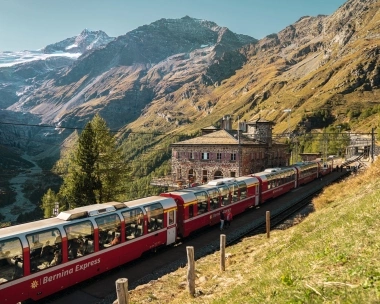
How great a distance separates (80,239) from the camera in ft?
54.1

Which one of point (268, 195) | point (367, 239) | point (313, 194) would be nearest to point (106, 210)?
point (367, 239)

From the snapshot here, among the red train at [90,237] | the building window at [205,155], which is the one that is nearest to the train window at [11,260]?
the red train at [90,237]

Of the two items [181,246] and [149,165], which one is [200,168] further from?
[149,165]

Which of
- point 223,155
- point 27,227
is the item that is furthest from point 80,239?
point 223,155

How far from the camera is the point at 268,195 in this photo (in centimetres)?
3922

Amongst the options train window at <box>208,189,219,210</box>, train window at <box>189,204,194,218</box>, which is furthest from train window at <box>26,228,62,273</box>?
train window at <box>208,189,219,210</box>

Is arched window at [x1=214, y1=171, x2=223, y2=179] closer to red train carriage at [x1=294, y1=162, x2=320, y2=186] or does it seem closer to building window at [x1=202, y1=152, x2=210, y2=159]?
building window at [x1=202, y1=152, x2=210, y2=159]

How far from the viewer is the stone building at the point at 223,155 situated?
58.3 m

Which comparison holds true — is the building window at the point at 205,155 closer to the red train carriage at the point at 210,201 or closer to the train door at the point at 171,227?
the red train carriage at the point at 210,201

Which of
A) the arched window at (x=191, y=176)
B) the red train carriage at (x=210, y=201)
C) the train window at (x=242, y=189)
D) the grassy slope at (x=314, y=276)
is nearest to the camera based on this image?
the grassy slope at (x=314, y=276)

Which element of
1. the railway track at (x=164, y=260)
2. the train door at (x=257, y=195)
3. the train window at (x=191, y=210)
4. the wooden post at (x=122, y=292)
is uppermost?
the wooden post at (x=122, y=292)

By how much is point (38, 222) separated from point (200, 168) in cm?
4680

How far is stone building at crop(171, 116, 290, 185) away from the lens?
191 ft

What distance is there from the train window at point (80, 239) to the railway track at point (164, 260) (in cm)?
181
